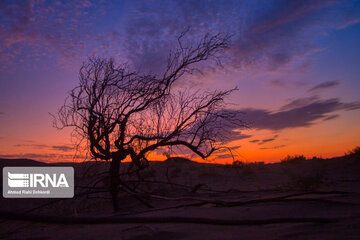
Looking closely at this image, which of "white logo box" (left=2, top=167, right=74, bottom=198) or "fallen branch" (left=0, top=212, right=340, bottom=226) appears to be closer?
"fallen branch" (left=0, top=212, right=340, bottom=226)

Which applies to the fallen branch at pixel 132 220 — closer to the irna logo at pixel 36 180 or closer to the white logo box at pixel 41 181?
the white logo box at pixel 41 181

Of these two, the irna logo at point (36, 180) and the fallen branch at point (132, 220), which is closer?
the fallen branch at point (132, 220)

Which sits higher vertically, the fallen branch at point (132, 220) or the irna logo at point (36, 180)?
the irna logo at point (36, 180)

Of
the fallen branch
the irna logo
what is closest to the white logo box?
the irna logo

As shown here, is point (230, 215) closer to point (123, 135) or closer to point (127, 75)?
point (123, 135)

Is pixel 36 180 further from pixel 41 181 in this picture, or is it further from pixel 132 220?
pixel 132 220

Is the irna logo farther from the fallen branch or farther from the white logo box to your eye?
the fallen branch

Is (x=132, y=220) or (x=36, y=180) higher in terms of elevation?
(x=36, y=180)

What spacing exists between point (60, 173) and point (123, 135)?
1700 millimetres

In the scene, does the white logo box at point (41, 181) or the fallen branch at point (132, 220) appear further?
the white logo box at point (41, 181)

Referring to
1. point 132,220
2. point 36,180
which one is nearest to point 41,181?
point 36,180

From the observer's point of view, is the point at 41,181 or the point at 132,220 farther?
the point at 41,181

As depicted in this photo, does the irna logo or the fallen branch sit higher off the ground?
the irna logo

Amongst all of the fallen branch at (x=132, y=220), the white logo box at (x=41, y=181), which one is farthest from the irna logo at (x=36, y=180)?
the fallen branch at (x=132, y=220)
